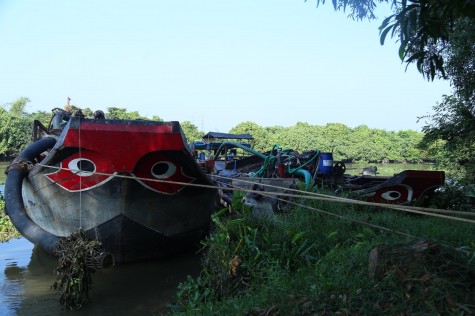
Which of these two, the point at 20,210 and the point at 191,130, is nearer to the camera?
the point at 20,210

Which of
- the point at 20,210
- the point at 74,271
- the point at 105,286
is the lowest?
the point at 105,286

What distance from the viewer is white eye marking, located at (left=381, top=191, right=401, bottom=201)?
7.11m

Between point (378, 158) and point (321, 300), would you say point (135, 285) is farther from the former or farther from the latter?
point (378, 158)

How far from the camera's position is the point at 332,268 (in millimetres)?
3510

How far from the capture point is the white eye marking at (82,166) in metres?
6.34

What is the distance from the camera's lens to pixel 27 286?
20.4ft

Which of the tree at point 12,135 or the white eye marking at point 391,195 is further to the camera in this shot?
the tree at point 12,135

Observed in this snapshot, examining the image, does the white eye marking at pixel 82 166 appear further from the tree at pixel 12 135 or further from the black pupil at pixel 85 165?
the tree at pixel 12 135

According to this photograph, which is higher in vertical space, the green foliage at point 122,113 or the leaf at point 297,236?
the green foliage at point 122,113

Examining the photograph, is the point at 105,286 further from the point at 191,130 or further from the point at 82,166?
the point at 191,130

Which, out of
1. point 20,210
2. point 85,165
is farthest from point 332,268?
point 20,210

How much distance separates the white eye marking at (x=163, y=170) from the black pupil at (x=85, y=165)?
88 centimetres

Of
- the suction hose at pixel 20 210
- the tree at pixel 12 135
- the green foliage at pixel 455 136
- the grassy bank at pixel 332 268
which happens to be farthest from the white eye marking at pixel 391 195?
the tree at pixel 12 135

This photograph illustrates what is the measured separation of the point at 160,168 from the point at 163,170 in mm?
69
